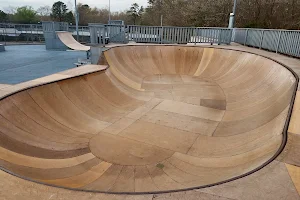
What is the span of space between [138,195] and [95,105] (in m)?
5.58

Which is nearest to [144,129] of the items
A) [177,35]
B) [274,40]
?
[274,40]

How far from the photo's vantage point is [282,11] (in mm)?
24219

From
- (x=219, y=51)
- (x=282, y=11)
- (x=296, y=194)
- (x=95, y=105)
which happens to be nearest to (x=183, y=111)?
(x=95, y=105)

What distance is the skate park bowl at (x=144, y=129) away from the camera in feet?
13.9

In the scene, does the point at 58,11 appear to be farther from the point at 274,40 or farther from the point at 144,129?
the point at 144,129

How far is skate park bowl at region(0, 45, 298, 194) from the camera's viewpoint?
13.9ft

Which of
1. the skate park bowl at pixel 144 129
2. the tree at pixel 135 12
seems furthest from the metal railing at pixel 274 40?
the tree at pixel 135 12

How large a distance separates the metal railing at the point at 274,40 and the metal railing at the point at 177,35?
4.39 feet

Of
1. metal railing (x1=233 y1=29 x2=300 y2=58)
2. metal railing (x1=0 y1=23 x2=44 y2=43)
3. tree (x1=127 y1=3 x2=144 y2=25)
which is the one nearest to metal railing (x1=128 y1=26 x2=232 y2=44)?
metal railing (x1=233 y1=29 x2=300 y2=58)

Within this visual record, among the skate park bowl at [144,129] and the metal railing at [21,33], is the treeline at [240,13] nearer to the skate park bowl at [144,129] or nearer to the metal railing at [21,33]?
the skate park bowl at [144,129]

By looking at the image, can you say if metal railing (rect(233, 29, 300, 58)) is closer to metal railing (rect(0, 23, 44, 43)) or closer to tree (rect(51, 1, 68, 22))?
metal railing (rect(0, 23, 44, 43))

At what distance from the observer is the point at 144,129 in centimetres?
670

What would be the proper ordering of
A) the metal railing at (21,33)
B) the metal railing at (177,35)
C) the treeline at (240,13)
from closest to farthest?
the metal railing at (177,35), the treeline at (240,13), the metal railing at (21,33)

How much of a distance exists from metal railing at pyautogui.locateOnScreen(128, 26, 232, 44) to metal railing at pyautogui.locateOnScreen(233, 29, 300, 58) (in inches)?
52.6
